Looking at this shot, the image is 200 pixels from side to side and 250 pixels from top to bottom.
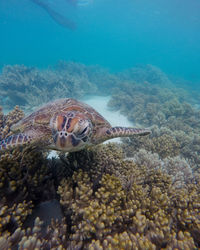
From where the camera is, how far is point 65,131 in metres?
1.71

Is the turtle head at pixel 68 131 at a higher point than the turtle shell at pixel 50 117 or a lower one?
lower

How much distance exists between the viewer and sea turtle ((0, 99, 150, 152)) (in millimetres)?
1745

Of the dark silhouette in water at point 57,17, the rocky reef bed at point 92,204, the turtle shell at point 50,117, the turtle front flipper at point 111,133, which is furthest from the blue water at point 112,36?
the rocky reef bed at point 92,204

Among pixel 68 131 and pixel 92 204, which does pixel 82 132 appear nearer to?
pixel 68 131

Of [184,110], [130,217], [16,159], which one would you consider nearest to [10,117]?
[16,159]

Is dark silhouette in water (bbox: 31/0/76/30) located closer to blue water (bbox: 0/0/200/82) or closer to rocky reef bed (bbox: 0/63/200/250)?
rocky reef bed (bbox: 0/63/200/250)

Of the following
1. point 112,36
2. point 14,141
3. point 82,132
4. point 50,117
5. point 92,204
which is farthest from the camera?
point 112,36

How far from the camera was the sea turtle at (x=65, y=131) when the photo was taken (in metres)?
1.74

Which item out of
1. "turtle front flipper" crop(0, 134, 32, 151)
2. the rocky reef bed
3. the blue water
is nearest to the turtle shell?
"turtle front flipper" crop(0, 134, 32, 151)

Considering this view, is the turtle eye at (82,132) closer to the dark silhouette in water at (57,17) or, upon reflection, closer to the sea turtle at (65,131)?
the sea turtle at (65,131)

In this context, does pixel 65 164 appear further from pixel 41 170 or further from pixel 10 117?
pixel 10 117

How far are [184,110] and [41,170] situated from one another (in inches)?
486

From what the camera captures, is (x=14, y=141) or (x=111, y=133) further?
(x=111, y=133)

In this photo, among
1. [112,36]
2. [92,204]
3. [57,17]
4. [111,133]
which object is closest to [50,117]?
[111,133]
